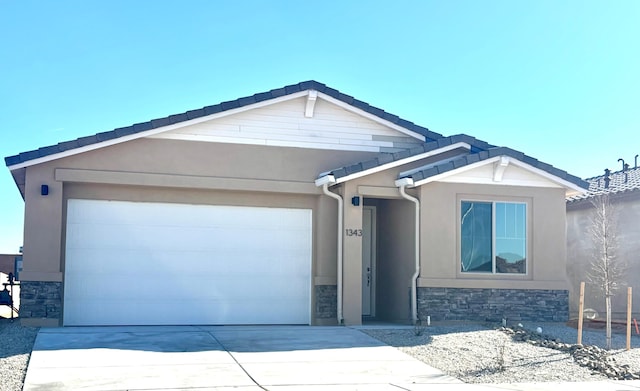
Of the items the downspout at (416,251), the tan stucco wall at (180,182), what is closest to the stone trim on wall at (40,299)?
the tan stucco wall at (180,182)

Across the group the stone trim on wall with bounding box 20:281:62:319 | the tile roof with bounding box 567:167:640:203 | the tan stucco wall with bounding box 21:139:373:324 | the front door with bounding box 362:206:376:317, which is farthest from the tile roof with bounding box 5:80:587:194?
the tile roof with bounding box 567:167:640:203

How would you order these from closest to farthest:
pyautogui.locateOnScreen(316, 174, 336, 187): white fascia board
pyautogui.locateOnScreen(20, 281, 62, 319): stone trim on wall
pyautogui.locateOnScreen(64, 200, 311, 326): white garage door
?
pyautogui.locateOnScreen(20, 281, 62, 319): stone trim on wall → pyautogui.locateOnScreen(64, 200, 311, 326): white garage door → pyautogui.locateOnScreen(316, 174, 336, 187): white fascia board

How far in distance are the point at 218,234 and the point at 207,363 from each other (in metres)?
5.06

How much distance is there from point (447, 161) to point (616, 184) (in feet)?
24.2

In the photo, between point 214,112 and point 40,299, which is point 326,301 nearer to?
point 214,112

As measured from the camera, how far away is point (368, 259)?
16750 millimetres

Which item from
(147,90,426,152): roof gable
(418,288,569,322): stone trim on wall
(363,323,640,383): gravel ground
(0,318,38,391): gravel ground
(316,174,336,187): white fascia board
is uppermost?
(147,90,426,152): roof gable

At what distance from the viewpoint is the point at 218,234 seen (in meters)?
14.8

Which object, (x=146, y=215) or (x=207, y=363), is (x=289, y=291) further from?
(x=207, y=363)

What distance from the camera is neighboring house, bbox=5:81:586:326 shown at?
1412 cm

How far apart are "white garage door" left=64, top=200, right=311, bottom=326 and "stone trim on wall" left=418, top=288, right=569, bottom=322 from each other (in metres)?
2.60

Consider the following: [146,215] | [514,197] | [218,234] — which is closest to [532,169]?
[514,197]

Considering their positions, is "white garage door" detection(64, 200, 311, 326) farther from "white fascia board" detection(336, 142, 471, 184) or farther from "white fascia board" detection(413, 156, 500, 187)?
"white fascia board" detection(413, 156, 500, 187)

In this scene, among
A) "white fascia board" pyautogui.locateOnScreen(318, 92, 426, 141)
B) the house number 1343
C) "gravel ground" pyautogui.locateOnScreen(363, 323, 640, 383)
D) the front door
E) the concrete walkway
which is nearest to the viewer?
the concrete walkway
